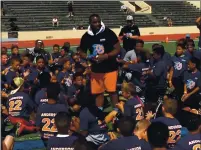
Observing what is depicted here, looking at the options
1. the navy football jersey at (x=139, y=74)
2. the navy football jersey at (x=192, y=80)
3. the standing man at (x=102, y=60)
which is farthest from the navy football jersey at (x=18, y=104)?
the navy football jersey at (x=192, y=80)

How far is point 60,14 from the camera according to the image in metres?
39.9

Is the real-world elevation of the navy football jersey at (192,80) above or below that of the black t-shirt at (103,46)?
below

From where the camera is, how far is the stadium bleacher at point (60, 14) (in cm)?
3700

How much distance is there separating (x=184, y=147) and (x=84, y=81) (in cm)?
508

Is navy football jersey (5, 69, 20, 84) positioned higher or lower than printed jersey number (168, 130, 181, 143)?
higher

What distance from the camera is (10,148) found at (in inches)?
239

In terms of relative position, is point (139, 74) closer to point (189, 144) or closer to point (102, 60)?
point (102, 60)

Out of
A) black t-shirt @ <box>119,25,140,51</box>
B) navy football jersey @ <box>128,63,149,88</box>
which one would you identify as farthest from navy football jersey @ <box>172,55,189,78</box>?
black t-shirt @ <box>119,25,140,51</box>

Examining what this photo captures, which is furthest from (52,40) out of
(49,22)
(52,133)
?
(52,133)

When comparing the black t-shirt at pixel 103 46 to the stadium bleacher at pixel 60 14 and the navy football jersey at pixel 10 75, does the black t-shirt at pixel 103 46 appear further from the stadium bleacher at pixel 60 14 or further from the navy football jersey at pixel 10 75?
the stadium bleacher at pixel 60 14

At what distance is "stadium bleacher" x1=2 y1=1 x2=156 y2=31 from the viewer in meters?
37.0

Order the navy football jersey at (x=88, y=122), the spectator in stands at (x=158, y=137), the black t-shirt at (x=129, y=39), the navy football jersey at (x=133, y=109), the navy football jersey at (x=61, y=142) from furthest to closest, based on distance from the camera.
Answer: the black t-shirt at (x=129, y=39), the navy football jersey at (x=133, y=109), the navy football jersey at (x=88, y=122), the navy football jersey at (x=61, y=142), the spectator in stands at (x=158, y=137)

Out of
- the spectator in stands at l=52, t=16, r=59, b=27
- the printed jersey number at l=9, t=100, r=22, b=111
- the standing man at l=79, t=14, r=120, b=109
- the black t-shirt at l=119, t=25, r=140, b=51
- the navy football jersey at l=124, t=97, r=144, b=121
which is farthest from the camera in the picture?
the spectator in stands at l=52, t=16, r=59, b=27

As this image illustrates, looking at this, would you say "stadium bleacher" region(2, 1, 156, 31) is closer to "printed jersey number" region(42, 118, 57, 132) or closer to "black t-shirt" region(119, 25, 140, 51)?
"black t-shirt" region(119, 25, 140, 51)
